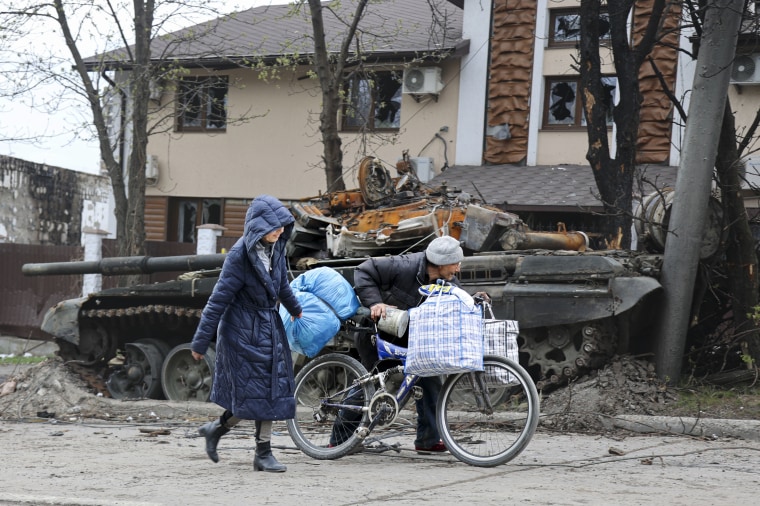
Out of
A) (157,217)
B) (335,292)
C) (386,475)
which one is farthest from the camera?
(157,217)

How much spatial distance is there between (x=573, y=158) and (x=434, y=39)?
11.3 ft

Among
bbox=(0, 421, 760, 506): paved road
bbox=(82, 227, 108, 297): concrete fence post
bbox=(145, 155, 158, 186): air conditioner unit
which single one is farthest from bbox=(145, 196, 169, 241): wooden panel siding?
bbox=(0, 421, 760, 506): paved road

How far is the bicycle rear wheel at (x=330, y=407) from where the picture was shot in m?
7.82

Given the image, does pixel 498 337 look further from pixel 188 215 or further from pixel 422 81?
pixel 188 215

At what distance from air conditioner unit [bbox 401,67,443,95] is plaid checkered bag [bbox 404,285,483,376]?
15.9m

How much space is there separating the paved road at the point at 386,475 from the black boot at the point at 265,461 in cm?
9

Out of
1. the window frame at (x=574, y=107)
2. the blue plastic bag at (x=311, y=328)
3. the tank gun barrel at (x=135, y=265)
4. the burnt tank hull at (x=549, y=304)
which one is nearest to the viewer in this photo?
the blue plastic bag at (x=311, y=328)

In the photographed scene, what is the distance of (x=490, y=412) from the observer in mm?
7566

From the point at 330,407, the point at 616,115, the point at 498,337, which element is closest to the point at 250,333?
the point at 330,407

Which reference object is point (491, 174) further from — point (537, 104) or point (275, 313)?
point (275, 313)

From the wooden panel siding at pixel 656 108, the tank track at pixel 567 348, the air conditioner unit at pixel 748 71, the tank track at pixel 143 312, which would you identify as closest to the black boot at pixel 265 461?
the tank track at pixel 567 348

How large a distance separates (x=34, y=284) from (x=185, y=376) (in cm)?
1106

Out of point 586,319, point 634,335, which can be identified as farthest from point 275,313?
point 634,335

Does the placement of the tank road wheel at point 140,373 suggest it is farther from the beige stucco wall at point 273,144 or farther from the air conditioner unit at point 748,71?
the air conditioner unit at point 748,71
